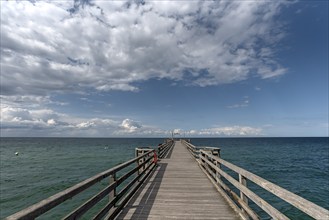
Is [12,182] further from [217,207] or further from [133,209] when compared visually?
[217,207]

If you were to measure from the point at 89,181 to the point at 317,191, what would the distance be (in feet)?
60.1

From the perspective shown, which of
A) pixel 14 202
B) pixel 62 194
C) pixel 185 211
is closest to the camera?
pixel 62 194

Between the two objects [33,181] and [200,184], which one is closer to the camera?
[200,184]

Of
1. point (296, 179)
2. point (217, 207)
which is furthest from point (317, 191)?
point (217, 207)

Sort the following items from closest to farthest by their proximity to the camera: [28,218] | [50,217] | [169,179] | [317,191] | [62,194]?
[28,218], [62,194], [169,179], [50,217], [317,191]

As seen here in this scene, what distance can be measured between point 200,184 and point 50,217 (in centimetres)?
747

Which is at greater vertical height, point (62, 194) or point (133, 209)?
point (62, 194)

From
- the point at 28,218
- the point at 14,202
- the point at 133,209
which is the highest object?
the point at 28,218

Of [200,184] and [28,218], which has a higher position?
[28,218]

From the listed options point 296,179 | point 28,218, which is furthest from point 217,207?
point 296,179

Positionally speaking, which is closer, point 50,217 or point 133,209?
point 133,209

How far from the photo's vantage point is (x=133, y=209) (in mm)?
5453

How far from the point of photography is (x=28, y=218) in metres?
2.11

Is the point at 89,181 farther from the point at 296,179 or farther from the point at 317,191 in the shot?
the point at 296,179
